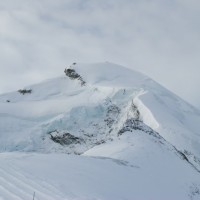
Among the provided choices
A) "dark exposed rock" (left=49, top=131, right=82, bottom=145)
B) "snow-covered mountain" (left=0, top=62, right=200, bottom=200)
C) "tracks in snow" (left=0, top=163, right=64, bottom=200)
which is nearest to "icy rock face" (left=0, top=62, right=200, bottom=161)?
"dark exposed rock" (left=49, top=131, right=82, bottom=145)

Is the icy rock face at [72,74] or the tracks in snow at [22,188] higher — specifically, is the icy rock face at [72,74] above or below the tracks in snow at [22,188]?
below

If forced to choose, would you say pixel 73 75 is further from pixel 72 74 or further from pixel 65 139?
pixel 65 139

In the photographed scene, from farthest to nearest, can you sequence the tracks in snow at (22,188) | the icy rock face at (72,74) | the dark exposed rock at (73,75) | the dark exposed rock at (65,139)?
the icy rock face at (72,74) → the dark exposed rock at (73,75) → the dark exposed rock at (65,139) → the tracks in snow at (22,188)

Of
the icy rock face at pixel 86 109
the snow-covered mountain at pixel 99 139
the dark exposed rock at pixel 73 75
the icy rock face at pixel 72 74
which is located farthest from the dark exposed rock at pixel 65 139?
the icy rock face at pixel 72 74

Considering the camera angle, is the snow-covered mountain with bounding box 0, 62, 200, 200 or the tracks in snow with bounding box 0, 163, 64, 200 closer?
the tracks in snow with bounding box 0, 163, 64, 200

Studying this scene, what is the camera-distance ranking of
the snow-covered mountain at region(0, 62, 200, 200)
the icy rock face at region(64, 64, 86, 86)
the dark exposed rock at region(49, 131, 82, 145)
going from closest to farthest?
the snow-covered mountain at region(0, 62, 200, 200) → the dark exposed rock at region(49, 131, 82, 145) → the icy rock face at region(64, 64, 86, 86)

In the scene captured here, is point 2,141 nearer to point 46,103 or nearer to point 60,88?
point 46,103

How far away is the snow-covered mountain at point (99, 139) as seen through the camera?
58.1ft

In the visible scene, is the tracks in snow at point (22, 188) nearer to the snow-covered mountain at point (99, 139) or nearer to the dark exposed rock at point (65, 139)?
the snow-covered mountain at point (99, 139)

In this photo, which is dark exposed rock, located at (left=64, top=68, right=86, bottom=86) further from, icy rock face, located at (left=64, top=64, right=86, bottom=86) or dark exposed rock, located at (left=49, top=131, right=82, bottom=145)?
dark exposed rock, located at (left=49, top=131, right=82, bottom=145)

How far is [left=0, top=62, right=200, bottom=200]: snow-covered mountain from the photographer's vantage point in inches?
697

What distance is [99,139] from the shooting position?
73.6m

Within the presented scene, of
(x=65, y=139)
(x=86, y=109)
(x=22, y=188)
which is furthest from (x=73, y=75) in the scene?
(x=22, y=188)

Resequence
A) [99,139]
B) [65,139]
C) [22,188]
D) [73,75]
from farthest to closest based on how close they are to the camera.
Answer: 1. [73,75]
2. [65,139]
3. [99,139]
4. [22,188]
